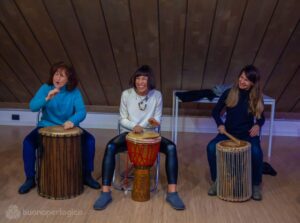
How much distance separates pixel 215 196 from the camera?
3.14m

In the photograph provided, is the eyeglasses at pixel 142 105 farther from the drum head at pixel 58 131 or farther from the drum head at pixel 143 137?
the drum head at pixel 58 131

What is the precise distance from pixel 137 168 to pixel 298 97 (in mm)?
2896

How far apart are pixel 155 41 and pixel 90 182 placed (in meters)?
1.72

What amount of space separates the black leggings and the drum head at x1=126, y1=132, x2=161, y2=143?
16 centimetres

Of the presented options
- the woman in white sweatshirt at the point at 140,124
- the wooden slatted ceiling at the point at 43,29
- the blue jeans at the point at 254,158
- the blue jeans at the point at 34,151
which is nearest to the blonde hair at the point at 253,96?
the blue jeans at the point at 254,158

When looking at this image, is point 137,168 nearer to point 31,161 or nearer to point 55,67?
point 31,161

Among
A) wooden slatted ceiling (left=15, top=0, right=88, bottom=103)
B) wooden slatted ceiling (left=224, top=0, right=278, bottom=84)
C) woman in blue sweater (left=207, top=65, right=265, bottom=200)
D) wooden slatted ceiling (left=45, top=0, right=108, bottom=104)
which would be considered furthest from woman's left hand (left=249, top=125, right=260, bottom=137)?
wooden slatted ceiling (left=15, top=0, right=88, bottom=103)

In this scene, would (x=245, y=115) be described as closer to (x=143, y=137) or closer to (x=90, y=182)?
(x=143, y=137)

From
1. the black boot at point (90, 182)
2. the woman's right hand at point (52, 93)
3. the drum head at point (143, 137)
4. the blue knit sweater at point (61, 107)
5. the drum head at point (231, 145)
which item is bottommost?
the black boot at point (90, 182)

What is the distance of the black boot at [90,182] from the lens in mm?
3223

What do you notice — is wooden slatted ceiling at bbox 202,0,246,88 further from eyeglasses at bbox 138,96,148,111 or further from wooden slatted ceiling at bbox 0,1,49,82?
wooden slatted ceiling at bbox 0,1,49,82

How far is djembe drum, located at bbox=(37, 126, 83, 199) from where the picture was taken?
290cm

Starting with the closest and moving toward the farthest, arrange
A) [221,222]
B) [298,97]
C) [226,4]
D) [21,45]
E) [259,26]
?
[221,222] < [226,4] < [259,26] < [21,45] < [298,97]


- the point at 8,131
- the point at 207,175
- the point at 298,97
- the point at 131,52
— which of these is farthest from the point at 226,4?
the point at 8,131
